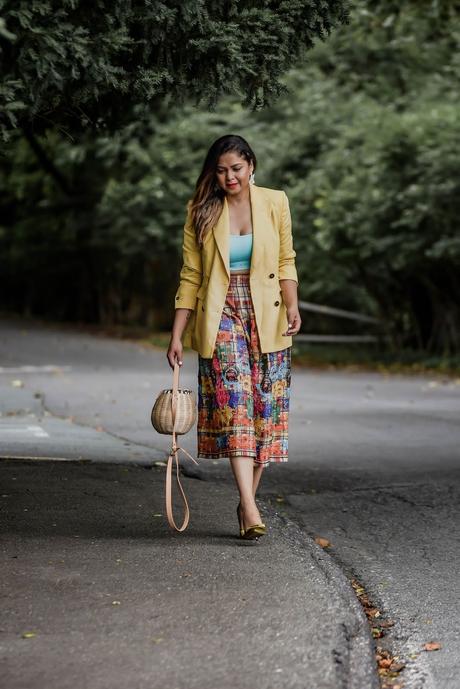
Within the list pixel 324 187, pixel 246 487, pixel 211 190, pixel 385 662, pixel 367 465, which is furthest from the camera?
pixel 324 187

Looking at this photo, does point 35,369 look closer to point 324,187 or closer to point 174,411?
point 324,187

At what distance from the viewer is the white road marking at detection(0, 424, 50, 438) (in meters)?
11.0

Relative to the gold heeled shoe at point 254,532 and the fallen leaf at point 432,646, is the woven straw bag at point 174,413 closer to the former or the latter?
the gold heeled shoe at point 254,532

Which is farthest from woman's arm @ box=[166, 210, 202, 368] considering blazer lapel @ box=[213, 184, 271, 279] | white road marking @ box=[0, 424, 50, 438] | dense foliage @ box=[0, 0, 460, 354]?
dense foliage @ box=[0, 0, 460, 354]

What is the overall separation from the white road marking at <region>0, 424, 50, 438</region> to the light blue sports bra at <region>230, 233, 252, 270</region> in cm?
498

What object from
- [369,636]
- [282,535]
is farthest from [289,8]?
[369,636]

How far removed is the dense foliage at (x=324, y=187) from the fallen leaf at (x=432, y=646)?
973 centimetres

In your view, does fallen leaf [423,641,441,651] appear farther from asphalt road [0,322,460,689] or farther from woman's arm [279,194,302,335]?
woman's arm [279,194,302,335]

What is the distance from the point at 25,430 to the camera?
11.3 m

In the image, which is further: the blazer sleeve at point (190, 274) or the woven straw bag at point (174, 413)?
the blazer sleeve at point (190, 274)

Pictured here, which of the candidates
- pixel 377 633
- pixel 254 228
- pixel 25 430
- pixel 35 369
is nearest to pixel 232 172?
pixel 254 228

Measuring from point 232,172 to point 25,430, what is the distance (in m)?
5.63

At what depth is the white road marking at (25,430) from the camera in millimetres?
10992

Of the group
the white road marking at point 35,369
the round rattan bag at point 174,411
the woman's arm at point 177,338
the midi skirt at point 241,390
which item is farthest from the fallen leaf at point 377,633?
the white road marking at point 35,369
